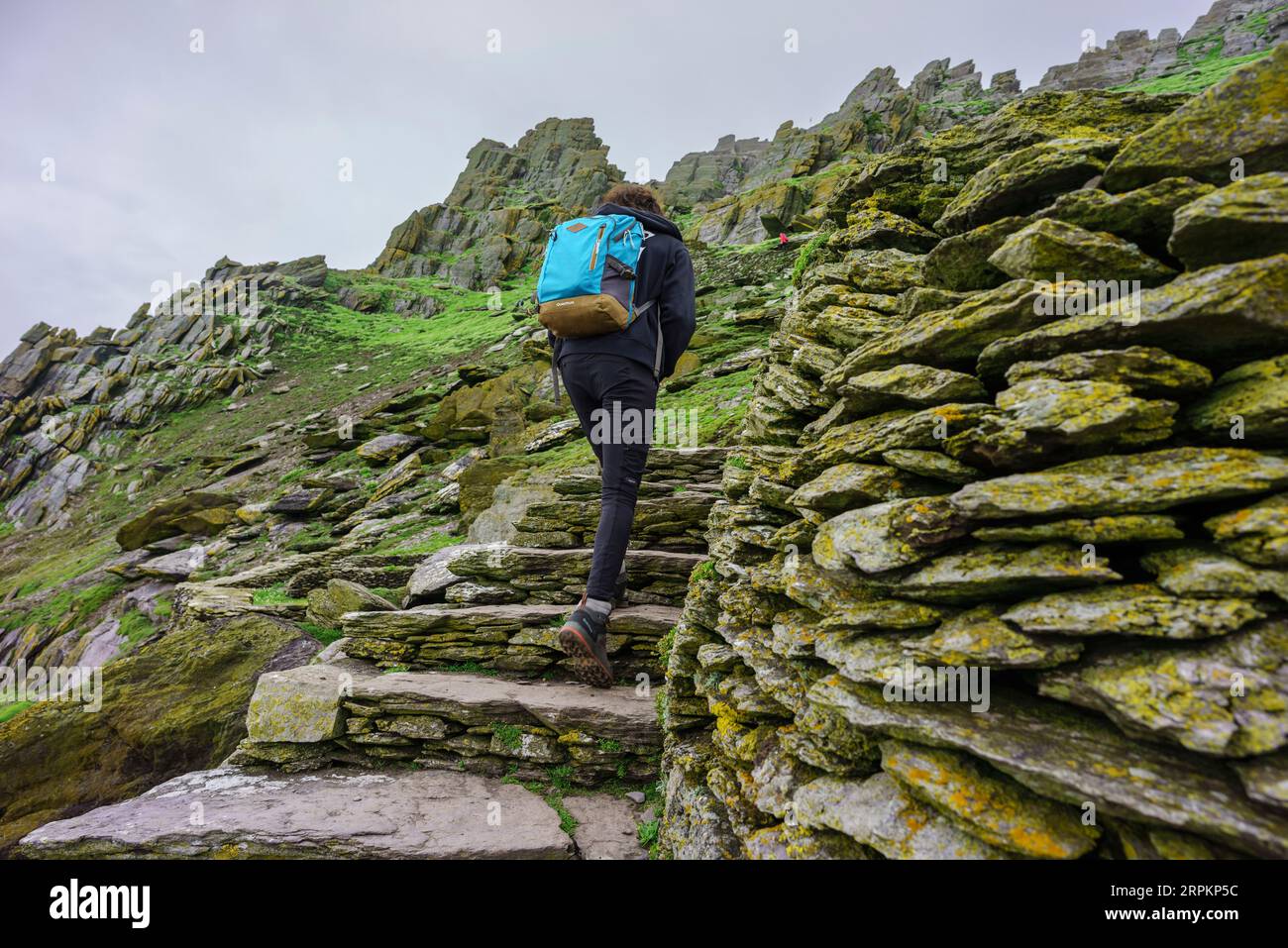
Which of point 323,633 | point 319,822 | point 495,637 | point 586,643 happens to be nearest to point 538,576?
point 495,637

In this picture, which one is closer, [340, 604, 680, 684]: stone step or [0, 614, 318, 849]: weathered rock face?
[340, 604, 680, 684]: stone step

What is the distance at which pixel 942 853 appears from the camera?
Result: 2.68 metres

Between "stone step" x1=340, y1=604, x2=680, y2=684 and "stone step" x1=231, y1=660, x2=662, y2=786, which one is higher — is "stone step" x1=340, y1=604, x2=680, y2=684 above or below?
above

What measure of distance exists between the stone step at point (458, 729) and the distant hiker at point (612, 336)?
740mm

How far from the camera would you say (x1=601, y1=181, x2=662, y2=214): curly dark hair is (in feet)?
20.3

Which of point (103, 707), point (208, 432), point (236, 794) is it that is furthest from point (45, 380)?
point (236, 794)

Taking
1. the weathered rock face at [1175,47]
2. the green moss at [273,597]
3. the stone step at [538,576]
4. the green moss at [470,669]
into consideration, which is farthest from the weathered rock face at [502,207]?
the green moss at [470,669]

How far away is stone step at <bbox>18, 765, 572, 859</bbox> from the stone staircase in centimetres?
2

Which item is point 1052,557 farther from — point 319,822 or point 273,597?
point 273,597

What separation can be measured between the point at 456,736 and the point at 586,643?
2.04 m

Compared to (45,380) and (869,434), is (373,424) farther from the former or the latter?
(45,380)

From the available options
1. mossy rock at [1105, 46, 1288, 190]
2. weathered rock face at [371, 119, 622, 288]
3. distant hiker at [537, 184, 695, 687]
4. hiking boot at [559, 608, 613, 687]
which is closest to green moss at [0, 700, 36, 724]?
hiking boot at [559, 608, 613, 687]

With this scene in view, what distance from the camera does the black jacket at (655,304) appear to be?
18.1 feet

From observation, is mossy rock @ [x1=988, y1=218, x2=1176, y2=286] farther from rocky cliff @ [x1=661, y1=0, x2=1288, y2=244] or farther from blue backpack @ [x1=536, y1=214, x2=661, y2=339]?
rocky cliff @ [x1=661, y1=0, x2=1288, y2=244]
